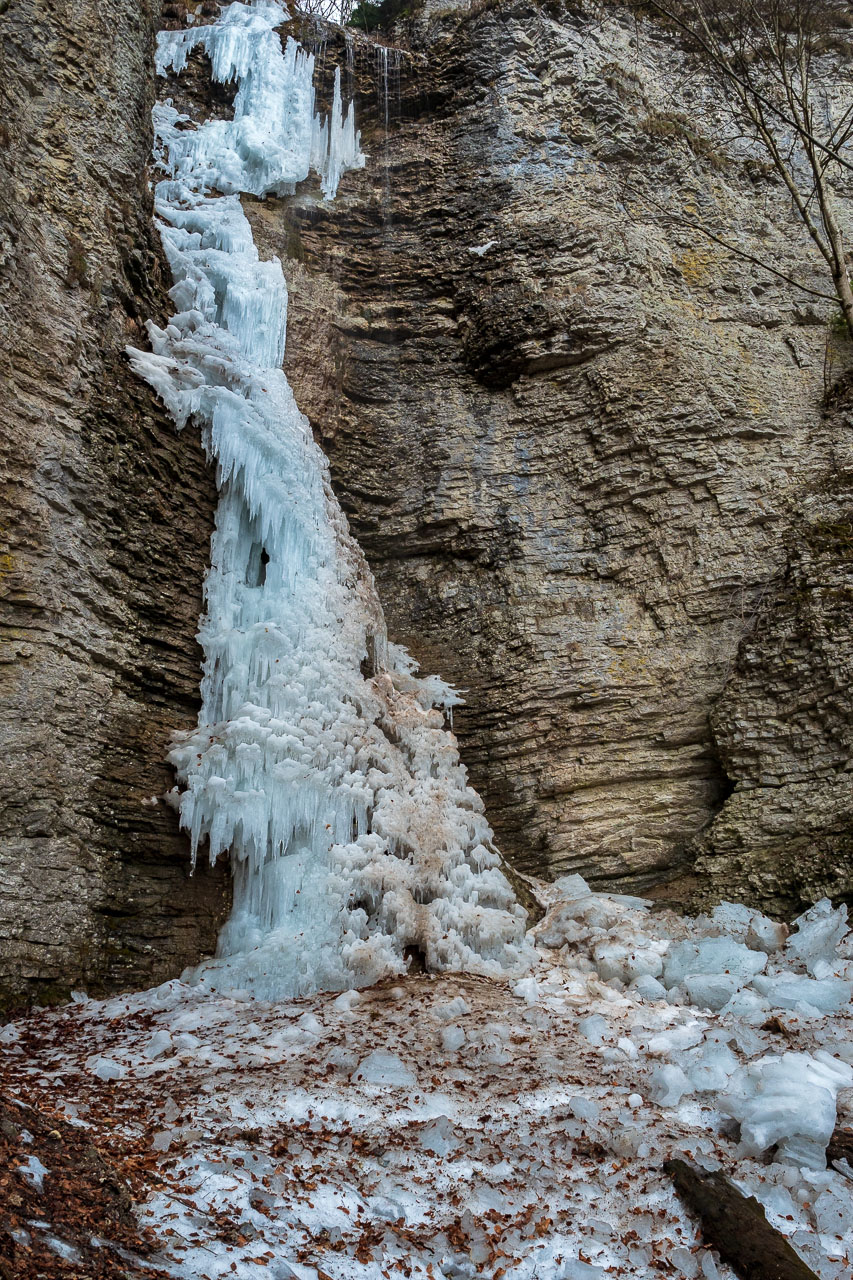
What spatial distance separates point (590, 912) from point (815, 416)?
560 cm

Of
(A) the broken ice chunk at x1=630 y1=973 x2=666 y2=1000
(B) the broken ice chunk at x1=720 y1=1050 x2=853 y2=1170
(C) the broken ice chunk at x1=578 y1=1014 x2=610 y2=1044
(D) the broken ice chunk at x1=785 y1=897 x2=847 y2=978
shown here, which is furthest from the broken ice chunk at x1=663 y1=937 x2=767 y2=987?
(B) the broken ice chunk at x1=720 y1=1050 x2=853 y2=1170

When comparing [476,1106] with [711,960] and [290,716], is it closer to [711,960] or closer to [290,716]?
[711,960]

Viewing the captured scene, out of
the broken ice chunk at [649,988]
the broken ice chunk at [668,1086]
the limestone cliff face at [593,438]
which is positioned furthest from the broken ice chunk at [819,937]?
the broken ice chunk at [668,1086]

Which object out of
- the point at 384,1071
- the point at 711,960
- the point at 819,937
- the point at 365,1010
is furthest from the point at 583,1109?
the point at 819,937

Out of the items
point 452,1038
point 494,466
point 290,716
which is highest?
point 494,466

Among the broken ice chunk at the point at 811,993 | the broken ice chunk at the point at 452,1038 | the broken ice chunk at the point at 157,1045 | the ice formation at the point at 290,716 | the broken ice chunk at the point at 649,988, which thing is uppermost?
the ice formation at the point at 290,716

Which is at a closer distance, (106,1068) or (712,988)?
(106,1068)

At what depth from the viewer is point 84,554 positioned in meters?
6.11

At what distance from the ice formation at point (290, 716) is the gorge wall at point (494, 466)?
1.05 ft

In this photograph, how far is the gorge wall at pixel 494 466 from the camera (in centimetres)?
596

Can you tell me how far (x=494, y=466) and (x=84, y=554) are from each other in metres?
4.73

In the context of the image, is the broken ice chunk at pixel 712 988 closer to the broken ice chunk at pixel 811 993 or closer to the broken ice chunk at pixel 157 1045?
the broken ice chunk at pixel 811 993

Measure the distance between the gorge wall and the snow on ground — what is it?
3.66 feet

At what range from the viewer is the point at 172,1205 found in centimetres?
301
